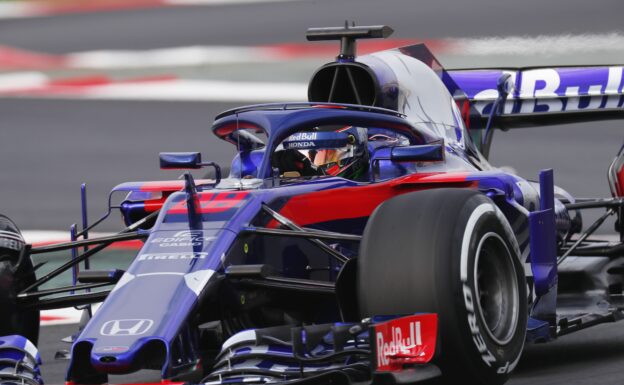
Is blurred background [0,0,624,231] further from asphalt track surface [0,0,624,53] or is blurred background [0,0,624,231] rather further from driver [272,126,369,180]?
driver [272,126,369,180]

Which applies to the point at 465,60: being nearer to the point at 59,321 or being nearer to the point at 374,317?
the point at 59,321

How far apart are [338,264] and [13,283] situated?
172 cm

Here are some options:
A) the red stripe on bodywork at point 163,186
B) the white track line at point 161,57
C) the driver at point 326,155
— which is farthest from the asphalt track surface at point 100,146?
the driver at point 326,155

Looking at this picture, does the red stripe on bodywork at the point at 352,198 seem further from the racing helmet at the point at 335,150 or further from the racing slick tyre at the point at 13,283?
the racing slick tyre at the point at 13,283

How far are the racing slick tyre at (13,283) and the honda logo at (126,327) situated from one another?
1487 millimetres

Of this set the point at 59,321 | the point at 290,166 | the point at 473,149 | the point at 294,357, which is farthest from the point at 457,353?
the point at 59,321

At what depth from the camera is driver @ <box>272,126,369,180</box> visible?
6949 millimetres

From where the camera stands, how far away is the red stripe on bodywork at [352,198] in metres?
6.22

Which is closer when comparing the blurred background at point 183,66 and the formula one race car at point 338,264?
the formula one race car at point 338,264

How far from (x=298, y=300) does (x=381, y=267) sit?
982 millimetres

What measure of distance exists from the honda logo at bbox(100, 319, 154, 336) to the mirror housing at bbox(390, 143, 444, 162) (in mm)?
1821

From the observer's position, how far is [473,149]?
26.3 ft

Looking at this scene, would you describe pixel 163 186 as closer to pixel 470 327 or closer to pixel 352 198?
pixel 352 198

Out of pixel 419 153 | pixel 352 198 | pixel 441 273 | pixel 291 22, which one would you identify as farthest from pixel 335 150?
pixel 291 22
